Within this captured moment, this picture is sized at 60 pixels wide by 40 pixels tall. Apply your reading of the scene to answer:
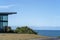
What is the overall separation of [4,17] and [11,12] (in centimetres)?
329

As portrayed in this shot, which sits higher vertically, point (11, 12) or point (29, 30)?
point (11, 12)

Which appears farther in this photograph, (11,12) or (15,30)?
(15,30)

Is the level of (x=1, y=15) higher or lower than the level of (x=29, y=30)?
higher

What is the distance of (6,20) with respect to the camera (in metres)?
52.0

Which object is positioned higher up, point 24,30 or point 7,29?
point 7,29

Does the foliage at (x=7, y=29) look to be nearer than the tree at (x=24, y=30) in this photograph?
No

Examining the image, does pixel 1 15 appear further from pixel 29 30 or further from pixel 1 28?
pixel 29 30

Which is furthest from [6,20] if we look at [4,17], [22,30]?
[22,30]

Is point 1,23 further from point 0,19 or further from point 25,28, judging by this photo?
point 25,28

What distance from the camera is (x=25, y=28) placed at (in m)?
51.6

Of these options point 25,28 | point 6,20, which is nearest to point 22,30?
point 25,28

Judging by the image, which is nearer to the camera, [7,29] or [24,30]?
[24,30]

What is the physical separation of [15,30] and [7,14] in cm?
425

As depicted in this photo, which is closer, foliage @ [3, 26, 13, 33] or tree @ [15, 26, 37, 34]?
tree @ [15, 26, 37, 34]
